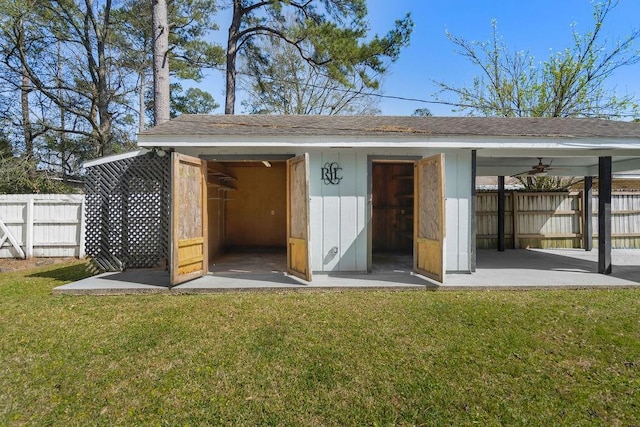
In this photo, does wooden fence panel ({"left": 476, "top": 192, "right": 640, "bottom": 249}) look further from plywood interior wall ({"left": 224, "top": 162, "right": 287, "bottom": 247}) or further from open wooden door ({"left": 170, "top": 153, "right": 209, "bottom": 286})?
open wooden door ({"left": 170, "top": 153, "right": 209, "bottom": 286})

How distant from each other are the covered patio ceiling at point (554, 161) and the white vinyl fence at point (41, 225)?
9389 mm

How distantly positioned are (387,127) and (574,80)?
31.2 feet

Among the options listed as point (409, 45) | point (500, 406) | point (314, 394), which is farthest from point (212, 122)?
point (409, 45)

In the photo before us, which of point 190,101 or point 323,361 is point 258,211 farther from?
point 190,101

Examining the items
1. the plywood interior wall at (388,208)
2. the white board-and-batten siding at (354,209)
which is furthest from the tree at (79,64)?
the white board-and-batten siding at (354,209)

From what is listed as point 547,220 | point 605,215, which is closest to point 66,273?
point 605,215

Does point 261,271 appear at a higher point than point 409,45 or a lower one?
lower

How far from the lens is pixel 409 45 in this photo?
9688mm

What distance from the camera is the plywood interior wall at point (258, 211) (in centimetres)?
888

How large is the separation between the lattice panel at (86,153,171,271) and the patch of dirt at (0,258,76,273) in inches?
92.8

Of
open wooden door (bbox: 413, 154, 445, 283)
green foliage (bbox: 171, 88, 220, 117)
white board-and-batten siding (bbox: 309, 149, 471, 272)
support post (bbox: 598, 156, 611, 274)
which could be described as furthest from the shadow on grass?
support post (bbox: 598, 156, 611, 274)

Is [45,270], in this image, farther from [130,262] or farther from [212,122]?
[212,122]

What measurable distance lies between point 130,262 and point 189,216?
202cm

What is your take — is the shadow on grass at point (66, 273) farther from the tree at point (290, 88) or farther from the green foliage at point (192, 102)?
the tree at point (290, 88)
